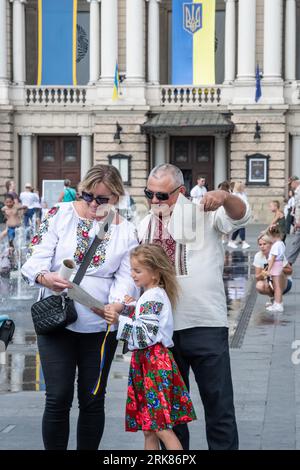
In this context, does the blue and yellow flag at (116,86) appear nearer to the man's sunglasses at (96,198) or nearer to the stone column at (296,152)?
the stone column at (296,152)

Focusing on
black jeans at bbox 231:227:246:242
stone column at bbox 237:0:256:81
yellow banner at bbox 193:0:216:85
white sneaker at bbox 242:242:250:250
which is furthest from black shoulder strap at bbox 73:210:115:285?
stone column at bbox 237:0:256:81

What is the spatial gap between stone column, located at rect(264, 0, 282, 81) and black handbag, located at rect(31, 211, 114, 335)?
3288 centimetres

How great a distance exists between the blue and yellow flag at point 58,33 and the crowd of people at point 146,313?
31464 mm

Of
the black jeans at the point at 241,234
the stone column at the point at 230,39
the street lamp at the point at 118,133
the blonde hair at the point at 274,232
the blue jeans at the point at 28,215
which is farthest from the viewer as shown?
the stone column at the point at 230,39

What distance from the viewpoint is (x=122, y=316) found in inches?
237

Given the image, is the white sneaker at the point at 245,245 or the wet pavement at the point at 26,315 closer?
the wet pavement at the point at 26,315

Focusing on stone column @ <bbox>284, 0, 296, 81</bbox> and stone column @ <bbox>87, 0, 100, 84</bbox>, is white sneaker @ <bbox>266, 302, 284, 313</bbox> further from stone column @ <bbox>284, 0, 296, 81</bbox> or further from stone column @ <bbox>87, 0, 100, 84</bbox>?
stone column @ <bbox>87, 0, 100, 84</bbox>

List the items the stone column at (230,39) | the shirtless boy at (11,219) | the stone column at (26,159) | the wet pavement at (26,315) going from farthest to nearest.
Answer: the stone column at (26,159) → the stone column at (230,39) → the shirtless boy at (11,219) → the wet pavement at (26,315)

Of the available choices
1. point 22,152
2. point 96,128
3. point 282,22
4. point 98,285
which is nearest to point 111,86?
point 96,128

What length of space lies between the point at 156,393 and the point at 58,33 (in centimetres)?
3227

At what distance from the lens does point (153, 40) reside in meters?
39.6

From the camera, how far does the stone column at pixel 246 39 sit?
1508 inches

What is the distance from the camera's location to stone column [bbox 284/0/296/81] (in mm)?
39344

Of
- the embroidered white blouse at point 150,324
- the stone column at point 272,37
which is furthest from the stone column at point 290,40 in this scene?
the embroidered white blouse at point 150,324
